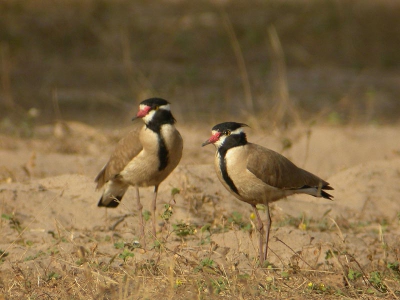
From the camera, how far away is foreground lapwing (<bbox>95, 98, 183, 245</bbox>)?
19.1 ft

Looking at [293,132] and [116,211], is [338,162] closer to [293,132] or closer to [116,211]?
[293,132]

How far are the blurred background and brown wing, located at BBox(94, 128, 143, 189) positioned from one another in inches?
145

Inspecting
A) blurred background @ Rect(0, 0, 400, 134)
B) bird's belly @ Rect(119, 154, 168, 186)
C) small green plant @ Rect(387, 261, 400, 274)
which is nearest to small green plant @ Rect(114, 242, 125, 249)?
bird's belly @ Rect(119, 154, 168, 186)

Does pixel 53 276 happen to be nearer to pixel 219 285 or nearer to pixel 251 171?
pixel 219 285


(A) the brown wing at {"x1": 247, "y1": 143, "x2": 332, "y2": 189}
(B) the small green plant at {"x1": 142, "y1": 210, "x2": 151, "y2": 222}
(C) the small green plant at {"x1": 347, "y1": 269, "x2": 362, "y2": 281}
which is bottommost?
(C) the small green plant at {"x1": 347, "y1": 269, "x2": 362, "y2": 281}

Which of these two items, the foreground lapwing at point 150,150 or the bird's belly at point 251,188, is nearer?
the bird's belly at point 251,188

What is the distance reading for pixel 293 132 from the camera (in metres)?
9.30

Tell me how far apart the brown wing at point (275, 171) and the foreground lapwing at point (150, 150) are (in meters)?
0.70

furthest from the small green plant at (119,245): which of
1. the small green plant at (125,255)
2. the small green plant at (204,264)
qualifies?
the small green plant at (204,264)

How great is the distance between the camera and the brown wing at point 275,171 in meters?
5.35

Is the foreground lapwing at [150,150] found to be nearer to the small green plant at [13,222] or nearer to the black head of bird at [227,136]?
the black head of bird at [227,136]

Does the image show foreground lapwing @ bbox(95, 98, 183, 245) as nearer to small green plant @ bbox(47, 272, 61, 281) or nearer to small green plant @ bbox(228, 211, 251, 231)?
small green plant @ bbox(228, 211, 251, 231)

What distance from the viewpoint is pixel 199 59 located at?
14047mm

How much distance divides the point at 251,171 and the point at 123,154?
4.15ft
